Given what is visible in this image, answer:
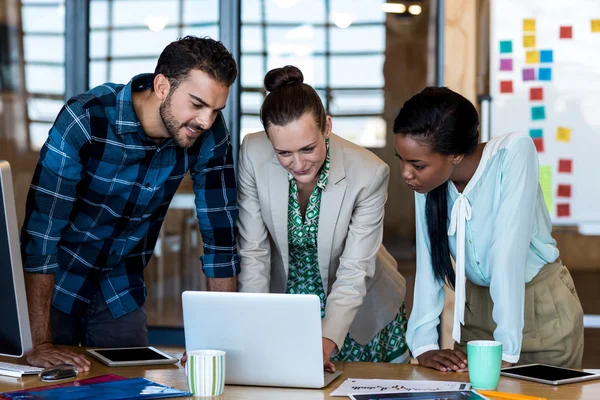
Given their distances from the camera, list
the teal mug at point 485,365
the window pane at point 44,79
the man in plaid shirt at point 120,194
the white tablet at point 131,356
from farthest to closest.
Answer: the window pane at point 44,79 < the man in plaid shirt at point 120,194 < the white tablet at point 131,356 < the teal mug at point 485,365

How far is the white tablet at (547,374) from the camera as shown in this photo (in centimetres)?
179

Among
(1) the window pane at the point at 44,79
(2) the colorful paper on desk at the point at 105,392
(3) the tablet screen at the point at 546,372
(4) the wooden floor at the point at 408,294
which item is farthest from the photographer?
(1) the window pane at the point at 44,79

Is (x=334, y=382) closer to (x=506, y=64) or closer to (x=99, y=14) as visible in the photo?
(x=506, y=64)

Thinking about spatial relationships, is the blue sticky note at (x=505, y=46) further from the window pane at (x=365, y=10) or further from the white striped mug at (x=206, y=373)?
the white striped mug at (x=206, y=373)

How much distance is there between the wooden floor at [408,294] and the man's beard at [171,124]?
237cm

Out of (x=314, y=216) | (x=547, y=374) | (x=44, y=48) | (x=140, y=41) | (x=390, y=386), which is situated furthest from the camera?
(x=44, y=48)

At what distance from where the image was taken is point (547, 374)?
6.06 feet

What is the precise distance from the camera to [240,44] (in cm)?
441

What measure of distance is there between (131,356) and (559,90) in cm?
283

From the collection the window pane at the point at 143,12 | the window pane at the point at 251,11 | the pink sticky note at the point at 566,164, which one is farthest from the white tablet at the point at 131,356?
the window pane at the point at 143,12

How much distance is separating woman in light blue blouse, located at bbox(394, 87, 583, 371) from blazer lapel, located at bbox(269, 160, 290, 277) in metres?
0.38

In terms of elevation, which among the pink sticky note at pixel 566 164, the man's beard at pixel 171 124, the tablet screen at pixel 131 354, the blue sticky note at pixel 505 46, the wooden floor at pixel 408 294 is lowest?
the wooden floor at pixel 408 294

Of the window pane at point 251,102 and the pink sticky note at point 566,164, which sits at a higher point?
the window pane at point 251,102

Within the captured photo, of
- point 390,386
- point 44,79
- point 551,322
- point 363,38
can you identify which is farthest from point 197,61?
point 44,79
